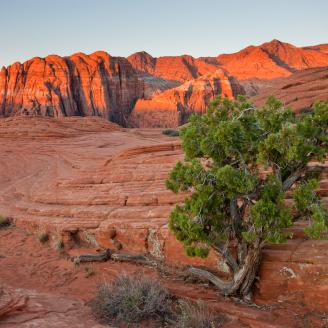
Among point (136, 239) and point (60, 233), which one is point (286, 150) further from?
point (60, 233)

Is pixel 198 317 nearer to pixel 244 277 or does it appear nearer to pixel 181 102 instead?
pixel 244 277

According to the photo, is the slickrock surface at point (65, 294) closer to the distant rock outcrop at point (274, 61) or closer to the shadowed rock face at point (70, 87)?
the shadowed rock face at point (70, 87)

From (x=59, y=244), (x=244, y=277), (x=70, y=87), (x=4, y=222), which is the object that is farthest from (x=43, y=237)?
(x=70, y=87)

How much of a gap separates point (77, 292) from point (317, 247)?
19.3ft

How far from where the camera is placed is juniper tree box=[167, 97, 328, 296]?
22.1 feet

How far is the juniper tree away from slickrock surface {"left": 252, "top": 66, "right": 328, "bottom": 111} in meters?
14.6

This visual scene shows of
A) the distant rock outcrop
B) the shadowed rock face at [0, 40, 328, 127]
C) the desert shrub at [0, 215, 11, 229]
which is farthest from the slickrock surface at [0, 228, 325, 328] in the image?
the distant rock outcrop

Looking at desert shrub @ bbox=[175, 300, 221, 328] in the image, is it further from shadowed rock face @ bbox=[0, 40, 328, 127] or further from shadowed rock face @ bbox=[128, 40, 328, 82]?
shadowed rock face @ bbox=[128, 40, 328, 82]

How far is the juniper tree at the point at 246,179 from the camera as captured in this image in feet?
22.1

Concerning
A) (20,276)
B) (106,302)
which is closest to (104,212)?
(20,276)

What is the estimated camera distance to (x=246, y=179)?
6.81 metres

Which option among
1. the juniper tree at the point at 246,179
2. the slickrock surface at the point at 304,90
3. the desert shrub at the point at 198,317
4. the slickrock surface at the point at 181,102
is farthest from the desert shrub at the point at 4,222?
the slickrock surface at the point at 181,102

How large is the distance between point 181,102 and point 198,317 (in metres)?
59.5

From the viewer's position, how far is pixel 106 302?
7.81m
